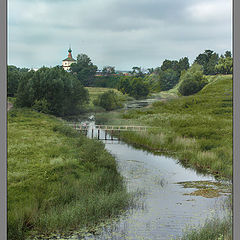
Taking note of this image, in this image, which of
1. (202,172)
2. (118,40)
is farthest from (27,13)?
(202,172)

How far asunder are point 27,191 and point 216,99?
8.86 ft

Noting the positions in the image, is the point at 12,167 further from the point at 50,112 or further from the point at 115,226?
the point at 115,226

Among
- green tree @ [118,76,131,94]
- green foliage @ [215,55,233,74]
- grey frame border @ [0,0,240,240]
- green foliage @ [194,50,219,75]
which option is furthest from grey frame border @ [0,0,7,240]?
green foliage @ [215,55,233,74]

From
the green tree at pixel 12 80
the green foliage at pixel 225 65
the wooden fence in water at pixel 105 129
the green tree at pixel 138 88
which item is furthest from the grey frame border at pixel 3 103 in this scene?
the green foliage at pixel 225 65

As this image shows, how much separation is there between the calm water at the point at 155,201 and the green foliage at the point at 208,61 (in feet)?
4.44

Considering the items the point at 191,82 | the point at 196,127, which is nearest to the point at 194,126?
the point at 196,127

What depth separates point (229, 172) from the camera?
4402 millimetres

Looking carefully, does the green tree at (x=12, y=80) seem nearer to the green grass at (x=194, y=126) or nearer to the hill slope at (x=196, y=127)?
the green grass at (x=194, y=126)

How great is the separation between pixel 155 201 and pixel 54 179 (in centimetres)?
128

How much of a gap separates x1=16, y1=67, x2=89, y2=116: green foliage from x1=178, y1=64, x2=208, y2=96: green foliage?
1.34 m

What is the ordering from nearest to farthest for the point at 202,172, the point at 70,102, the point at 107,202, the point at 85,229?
the point at 85,229, the point at 107,202, the point at 70,102, the point at 202,172

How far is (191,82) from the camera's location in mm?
4637

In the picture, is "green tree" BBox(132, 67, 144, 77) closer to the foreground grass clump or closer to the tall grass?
the foreground grass clump

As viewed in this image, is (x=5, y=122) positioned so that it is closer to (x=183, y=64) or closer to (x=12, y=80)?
(x=12, y=80)
